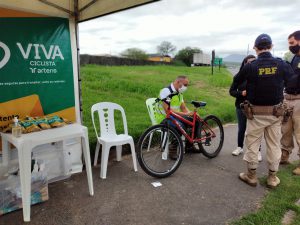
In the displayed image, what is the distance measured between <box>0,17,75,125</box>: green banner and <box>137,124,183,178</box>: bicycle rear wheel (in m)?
1.20

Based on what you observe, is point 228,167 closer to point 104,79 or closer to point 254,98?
point 254,98

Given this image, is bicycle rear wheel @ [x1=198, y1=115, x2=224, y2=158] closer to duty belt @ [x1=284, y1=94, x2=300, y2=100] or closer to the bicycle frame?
the bicycle frame

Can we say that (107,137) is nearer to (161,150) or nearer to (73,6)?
(161,150)

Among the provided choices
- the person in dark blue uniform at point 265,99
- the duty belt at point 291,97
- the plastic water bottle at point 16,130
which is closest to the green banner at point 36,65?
the plastic water bottle at point 16,130

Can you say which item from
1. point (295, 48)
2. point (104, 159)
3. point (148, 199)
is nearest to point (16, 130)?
point (104, 159)

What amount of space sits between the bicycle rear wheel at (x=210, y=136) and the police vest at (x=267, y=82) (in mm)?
1326

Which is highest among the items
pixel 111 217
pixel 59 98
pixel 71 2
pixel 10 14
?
pixel 71 2

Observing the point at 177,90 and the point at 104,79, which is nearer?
the point at 177,90

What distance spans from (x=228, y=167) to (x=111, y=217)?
2.30m

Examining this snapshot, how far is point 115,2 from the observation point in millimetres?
3385

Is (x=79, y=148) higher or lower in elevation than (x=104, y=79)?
lower

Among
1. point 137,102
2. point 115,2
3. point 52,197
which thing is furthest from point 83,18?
point 137,102

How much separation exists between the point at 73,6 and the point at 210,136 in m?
3.01

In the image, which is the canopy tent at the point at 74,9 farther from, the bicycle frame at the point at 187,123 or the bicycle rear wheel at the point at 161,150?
the bicycle frame at the point at 187,123
